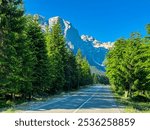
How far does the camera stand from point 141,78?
57156 millimetres

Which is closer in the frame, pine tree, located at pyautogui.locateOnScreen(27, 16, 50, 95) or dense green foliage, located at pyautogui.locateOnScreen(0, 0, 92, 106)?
dense green foliage, located at pyautogui.locateOnScreen(0, 0, 92, 106)

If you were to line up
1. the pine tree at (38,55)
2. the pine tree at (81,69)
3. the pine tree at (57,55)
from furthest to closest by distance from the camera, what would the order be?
the pine tree at (81,69) → the pine tree at (57,55) → the pine tree at (38,55)

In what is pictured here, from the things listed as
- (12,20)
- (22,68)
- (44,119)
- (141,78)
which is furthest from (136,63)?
(44,119)

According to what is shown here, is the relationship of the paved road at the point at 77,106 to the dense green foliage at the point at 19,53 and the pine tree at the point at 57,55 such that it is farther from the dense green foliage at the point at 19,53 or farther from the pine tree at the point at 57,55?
the pine tree at the point at 57,55

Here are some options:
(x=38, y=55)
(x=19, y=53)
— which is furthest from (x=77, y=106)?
(x=38, y=55)

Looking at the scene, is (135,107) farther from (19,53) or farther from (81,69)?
(81,69)

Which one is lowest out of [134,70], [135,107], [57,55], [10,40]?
[135,107]

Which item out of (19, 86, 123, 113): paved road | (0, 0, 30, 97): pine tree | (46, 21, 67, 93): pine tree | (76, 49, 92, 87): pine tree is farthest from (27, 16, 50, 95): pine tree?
(76, 49, 92, 87): pine tree

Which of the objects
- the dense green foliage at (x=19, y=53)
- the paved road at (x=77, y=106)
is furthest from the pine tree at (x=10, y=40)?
the paved road at (x=77, y=106)

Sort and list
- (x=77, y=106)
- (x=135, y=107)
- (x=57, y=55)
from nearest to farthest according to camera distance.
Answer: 1. (x=77, y=106)
2. (x=135, y=107)
3. (x=57, y=55)

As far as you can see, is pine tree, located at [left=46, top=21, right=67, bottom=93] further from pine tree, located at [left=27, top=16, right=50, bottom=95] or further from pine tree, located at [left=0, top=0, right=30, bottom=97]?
pine tree, located at [left=0, top=0, right=30, bottom=97]

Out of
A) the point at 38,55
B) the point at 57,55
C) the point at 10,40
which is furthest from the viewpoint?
the point at 57,55

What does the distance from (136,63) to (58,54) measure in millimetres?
18725

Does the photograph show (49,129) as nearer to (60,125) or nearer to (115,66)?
(60,125)
